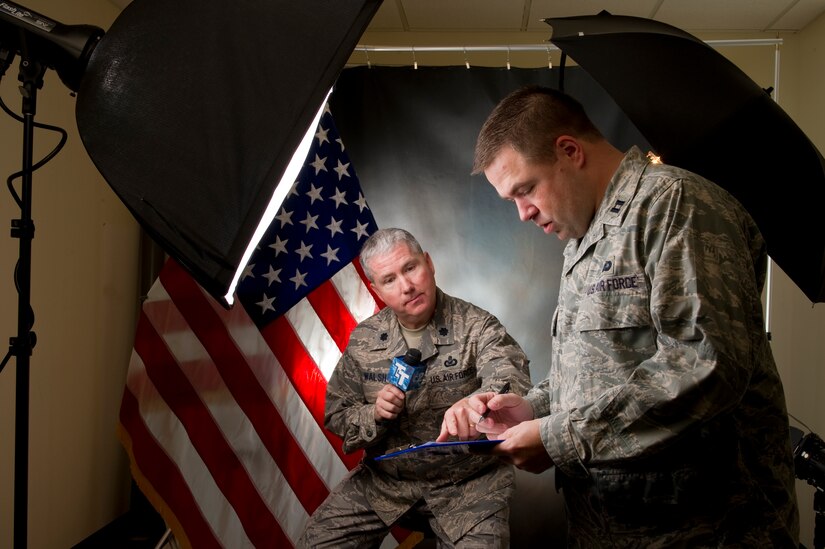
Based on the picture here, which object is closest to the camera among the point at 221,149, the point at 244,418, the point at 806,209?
the point at 221,149

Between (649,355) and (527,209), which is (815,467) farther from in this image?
(527,209)

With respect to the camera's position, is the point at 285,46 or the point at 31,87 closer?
the point at 285,46

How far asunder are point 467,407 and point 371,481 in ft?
3.10

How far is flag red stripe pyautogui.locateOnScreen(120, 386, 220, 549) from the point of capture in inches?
104

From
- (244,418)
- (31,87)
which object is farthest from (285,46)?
(244,418)

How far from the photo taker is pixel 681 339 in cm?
110

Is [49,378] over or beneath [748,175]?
beneath

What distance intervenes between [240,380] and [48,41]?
1985 millimetres

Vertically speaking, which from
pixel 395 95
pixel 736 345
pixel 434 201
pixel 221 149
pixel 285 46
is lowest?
pixel 736 345

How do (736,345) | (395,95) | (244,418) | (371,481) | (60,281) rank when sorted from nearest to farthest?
1. (736,345)
2. (371,481)
3. (244,418)
4. (60,281)
5. (395,95)

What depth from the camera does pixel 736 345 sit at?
1.07 meters

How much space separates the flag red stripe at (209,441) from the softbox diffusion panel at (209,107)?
83.9 inches

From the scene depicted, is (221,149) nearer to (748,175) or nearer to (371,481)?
(748,175)

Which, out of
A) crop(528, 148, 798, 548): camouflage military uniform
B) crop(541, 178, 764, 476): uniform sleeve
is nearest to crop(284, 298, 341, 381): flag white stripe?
crop(528, 148, 798, 548): camouflage military uniform
